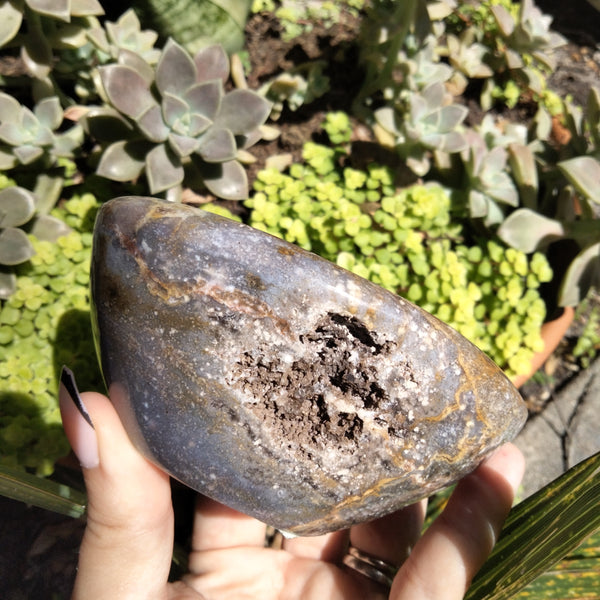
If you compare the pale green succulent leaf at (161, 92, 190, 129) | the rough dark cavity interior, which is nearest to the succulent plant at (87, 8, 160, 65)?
the pale green succulent leaf at (161, 92, 190, 129)

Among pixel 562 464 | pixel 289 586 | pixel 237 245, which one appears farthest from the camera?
pixel 562 464

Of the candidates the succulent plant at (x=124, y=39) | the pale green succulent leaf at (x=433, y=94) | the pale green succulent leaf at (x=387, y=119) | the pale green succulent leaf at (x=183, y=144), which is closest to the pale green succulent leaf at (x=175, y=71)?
Answer: the pale green succulent leaf at (x=183, y=144)

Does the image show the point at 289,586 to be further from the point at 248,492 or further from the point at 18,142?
the point at 18,142

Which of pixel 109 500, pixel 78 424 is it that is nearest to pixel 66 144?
pixel 78 424

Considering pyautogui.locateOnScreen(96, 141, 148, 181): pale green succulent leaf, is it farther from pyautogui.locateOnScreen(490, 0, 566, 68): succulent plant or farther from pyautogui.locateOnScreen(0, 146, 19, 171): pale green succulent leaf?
pyautogui.locateOnScreen(490, 0, 566, 68): succulent plant

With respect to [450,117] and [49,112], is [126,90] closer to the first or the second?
[49,112]

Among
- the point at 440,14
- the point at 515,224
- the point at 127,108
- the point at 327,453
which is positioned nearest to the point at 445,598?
the point at 327,453
